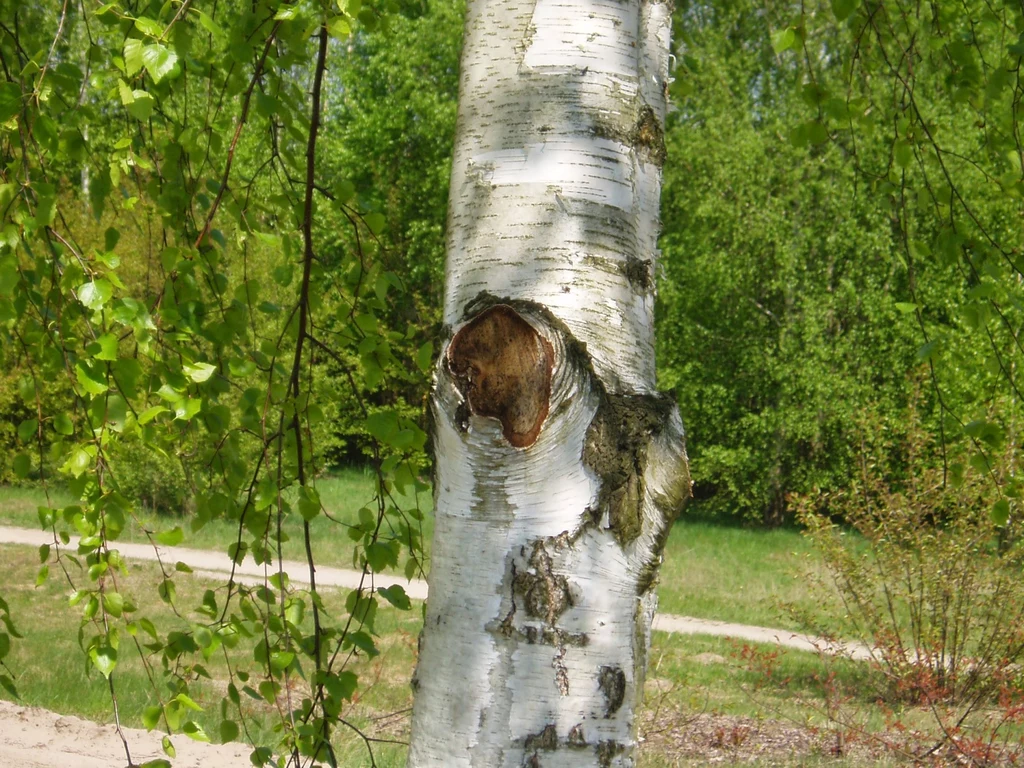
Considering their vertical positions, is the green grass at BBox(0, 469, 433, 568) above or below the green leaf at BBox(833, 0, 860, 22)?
below

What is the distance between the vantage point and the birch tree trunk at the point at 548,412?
58.8 inches

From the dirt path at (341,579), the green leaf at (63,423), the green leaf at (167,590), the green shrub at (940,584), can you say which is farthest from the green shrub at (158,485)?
the green leaf at (63,423)

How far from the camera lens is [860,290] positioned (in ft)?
56.2

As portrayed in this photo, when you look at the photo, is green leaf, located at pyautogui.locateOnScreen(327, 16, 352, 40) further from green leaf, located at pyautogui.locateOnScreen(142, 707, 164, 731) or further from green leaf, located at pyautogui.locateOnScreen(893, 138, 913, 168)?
green leaf, located at pyautogui.locateOnScreen(893, 138, 913, 168)

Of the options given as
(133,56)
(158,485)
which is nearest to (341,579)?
(158,485)

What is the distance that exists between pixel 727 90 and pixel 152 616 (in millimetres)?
14082

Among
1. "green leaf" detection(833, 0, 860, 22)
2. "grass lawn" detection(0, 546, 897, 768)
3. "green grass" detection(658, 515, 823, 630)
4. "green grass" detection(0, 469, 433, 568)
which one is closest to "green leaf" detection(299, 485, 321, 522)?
"green leaf" detection(833, 0, 860, 22)

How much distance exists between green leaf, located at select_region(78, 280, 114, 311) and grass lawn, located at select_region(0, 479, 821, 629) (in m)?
5.66

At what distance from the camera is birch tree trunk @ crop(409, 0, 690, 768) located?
1493 mm

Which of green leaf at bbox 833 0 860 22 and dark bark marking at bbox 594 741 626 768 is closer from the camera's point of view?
dark bark marking at bbox 594 741 626 768

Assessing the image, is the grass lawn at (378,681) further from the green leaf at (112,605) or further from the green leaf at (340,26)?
the green leaf at (340,26)

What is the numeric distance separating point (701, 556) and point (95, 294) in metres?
12.8

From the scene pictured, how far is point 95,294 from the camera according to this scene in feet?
5.39

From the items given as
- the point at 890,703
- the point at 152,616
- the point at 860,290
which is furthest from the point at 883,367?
the point at 152,616
